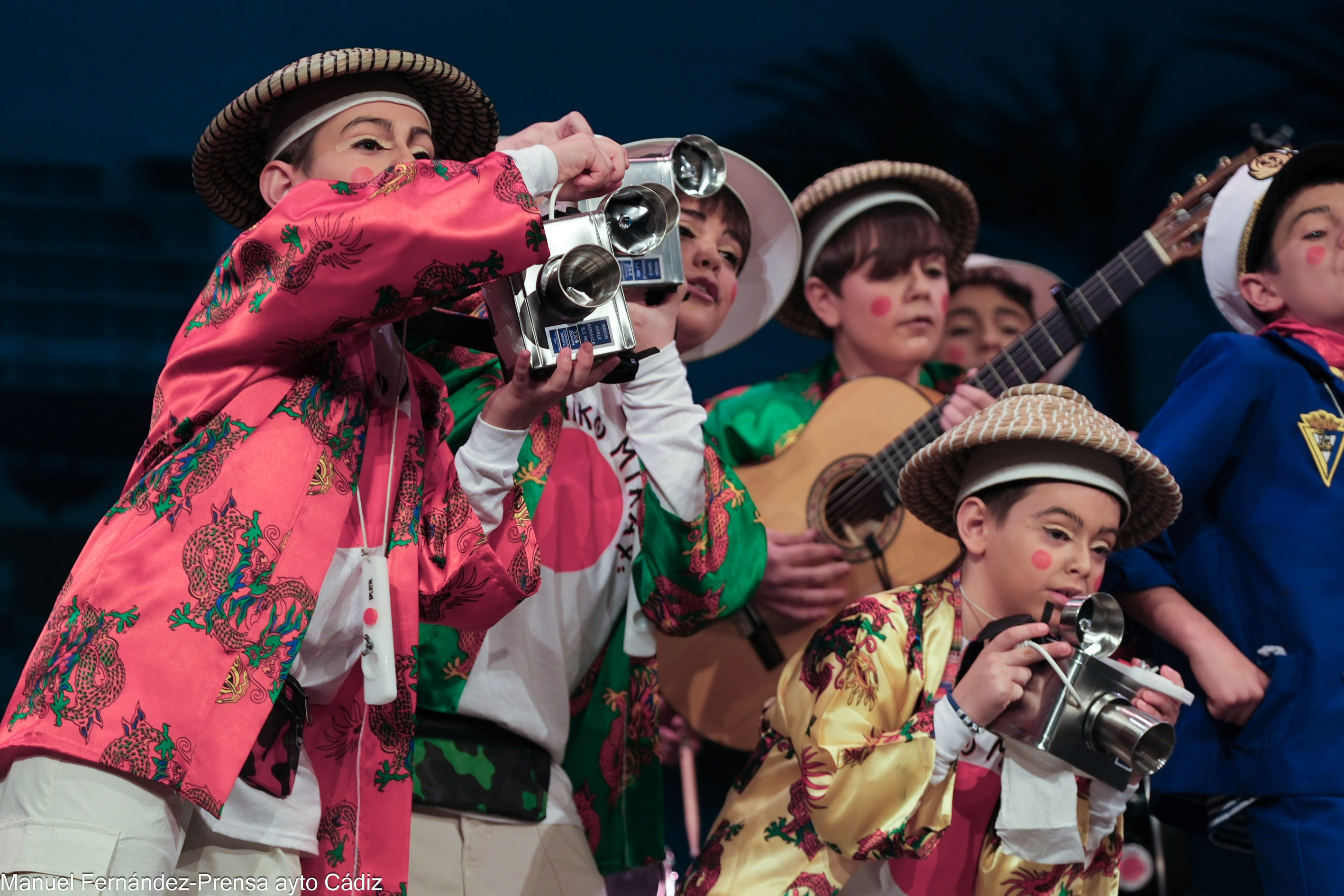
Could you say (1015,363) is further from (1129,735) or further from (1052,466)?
(1129,735)

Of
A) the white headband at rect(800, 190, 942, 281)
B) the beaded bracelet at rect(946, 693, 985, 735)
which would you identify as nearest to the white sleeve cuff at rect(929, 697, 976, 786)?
the beaded bracelet at rect(946, 693, 985, 735)

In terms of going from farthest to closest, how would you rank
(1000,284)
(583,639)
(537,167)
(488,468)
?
(1000,284), (583,639), (488,468), (537,167)

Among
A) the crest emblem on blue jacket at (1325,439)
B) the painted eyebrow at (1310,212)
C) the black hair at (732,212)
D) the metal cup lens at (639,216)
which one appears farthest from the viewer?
the black hair at (732,212)

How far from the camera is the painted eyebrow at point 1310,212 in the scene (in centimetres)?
243

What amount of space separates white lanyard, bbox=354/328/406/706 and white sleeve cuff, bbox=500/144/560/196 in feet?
1.42

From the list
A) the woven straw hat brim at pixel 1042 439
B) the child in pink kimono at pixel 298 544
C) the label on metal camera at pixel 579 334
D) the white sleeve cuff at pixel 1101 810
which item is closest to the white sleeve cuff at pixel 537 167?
the child in pink kimono at pixel 298 544

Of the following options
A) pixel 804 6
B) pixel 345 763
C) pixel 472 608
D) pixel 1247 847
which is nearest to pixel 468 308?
pixel 472 608

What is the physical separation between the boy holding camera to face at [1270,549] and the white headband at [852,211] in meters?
0.85

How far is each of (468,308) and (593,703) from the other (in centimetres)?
68

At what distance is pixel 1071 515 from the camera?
205 centimetres

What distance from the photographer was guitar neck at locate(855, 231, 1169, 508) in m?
2.90

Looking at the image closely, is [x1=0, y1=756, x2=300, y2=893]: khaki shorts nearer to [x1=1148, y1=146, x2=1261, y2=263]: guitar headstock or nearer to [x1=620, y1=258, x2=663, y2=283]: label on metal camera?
[x1=620, y1=258, x2=663, y2=283]: label on metal camera

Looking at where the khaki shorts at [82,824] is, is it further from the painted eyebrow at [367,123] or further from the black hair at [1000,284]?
the black hair at [1000,284]

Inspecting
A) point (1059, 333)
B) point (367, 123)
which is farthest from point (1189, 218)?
point (367, 123)
